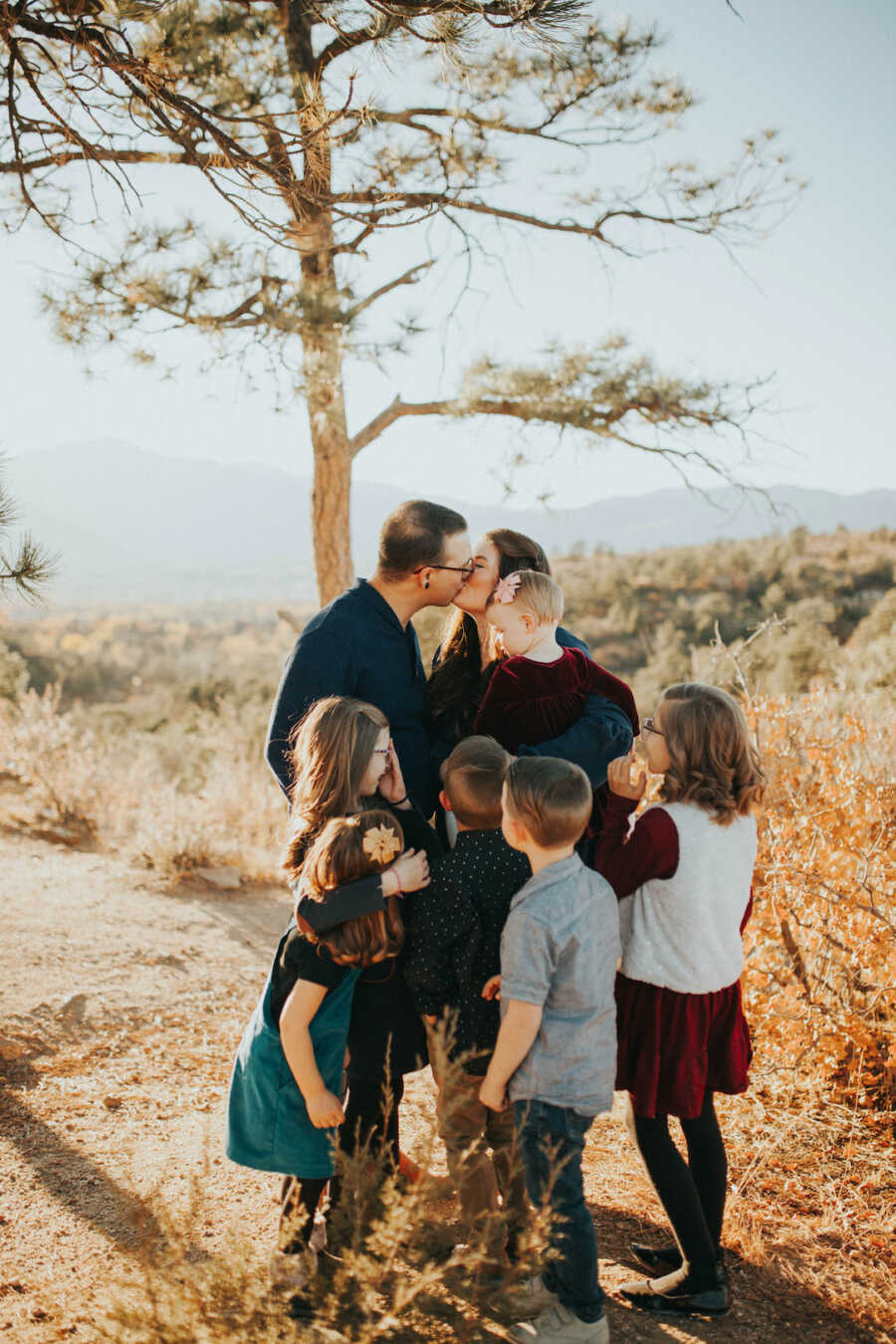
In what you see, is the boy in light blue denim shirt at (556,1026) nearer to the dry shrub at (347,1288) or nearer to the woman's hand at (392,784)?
the dry shrub at (347,1288)

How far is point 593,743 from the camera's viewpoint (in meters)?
2.45

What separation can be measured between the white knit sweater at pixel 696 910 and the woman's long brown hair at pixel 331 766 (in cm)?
74

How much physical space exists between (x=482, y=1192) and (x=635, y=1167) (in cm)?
98

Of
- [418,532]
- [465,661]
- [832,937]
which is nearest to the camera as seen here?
[418,532]

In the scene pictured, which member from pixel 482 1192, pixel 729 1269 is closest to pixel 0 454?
pixel 482 1192

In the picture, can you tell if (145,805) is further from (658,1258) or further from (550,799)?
(550,799)

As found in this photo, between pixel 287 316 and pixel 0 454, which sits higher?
pixel 287 316

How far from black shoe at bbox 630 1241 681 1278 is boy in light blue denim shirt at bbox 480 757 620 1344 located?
43 centimetres

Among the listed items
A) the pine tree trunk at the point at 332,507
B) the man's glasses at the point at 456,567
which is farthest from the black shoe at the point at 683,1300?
the pine tree trunk at the point at 332,507

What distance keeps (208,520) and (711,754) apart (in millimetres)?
165316

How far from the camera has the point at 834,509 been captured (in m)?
104

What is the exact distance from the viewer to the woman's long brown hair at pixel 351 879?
2062 millimetres

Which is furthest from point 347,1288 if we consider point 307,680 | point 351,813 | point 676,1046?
point 307,680

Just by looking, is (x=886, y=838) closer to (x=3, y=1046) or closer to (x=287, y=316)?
(x=3, y=1046)
